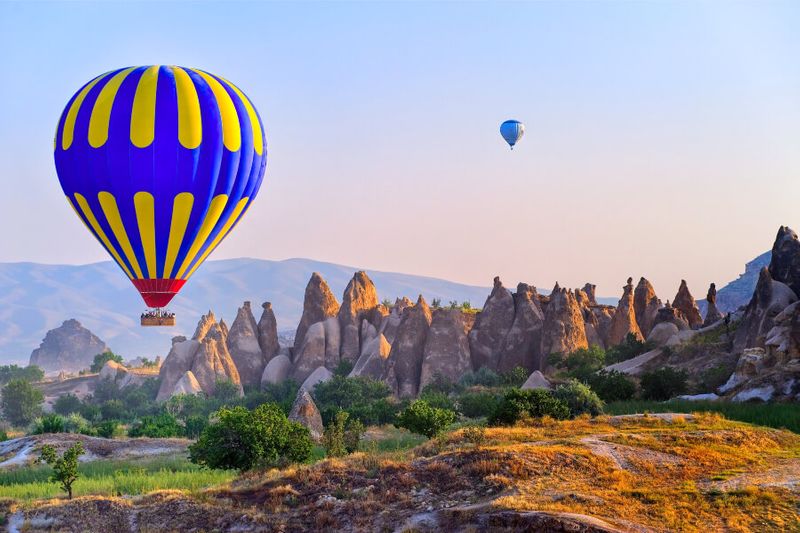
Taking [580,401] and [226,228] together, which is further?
[226,228]

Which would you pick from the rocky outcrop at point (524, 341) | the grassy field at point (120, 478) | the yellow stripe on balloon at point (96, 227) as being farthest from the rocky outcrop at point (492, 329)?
the yellow stripe on balloon at point (96, 227)

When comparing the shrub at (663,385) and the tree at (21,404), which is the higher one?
the tree at (21,404)

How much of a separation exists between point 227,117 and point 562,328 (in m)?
27.7

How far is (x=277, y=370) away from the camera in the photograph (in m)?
68.4

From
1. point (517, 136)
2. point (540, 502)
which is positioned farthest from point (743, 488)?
point (517, 136)

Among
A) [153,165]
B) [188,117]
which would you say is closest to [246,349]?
[153,165]

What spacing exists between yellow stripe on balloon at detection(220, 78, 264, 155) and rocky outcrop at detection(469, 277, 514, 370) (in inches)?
1030

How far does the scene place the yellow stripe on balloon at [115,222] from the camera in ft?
123

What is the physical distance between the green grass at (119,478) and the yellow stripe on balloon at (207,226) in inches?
298

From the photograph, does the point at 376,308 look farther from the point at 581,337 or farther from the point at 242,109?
the point at 242,109

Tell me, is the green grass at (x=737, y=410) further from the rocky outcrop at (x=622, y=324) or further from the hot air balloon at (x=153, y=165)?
the rocky outcrop at (x=622, y=324)

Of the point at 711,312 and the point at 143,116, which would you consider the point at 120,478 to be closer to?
the point at 143,116

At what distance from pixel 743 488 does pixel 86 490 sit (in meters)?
18.4

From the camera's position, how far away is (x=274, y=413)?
31.5 meters
